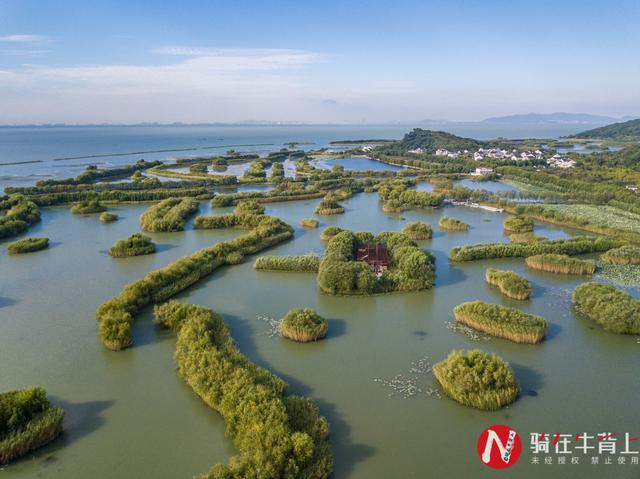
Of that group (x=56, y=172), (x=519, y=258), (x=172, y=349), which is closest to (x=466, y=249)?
(x=519, y=258)

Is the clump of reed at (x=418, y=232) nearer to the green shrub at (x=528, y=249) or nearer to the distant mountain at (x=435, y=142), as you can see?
the green shrub at (x=528, y=249)

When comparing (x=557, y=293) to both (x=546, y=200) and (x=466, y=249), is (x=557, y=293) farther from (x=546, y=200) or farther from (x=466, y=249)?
(x=546, y=200)

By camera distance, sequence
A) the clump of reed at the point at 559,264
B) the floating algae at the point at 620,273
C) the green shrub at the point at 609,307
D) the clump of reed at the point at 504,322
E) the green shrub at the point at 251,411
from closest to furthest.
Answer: the green shrub at the point at 251,411
the clump of reed at the point at 504,322
the green shrub at the point at 609,307
the floating algae at the point at 620,273
the clump of reed at the point at 559,264

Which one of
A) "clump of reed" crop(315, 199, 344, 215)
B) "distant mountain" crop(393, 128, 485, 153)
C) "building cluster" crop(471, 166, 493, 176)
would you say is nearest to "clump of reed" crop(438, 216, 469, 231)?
"clump of reed" crop(315, 199, 344, 215)

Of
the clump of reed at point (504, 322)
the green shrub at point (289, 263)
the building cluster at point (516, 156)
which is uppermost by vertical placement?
the building cluster at point (516, 156)

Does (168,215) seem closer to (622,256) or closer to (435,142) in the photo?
(622,256)

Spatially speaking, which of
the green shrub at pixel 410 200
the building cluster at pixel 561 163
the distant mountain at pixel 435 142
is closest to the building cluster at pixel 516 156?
the building cluster at pixel 561 163
